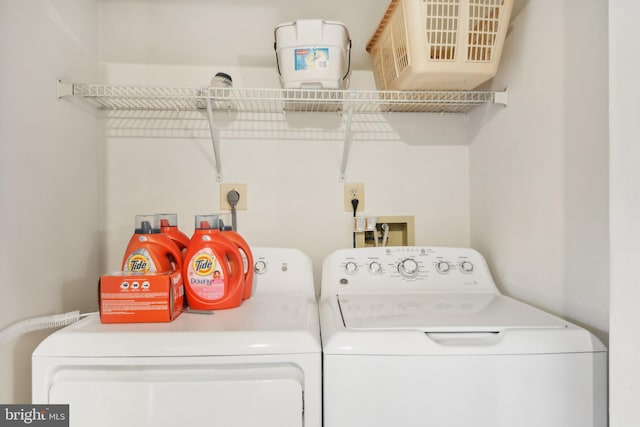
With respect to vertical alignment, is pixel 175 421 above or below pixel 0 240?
below

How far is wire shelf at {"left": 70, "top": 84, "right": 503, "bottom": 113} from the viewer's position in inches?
54.2

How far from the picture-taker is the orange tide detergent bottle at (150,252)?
112cm

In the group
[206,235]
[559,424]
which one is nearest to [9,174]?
[206,235]

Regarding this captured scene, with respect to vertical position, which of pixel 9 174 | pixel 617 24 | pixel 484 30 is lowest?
pixel 9 174

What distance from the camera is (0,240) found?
0.98m

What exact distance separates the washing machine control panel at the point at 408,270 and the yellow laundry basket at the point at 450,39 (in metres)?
0.67

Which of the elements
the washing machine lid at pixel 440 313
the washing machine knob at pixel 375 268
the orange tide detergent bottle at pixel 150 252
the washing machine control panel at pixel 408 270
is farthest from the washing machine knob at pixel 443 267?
the orange tide detergent bottle at pixel 150 252

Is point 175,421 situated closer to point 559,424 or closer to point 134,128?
point 559,424

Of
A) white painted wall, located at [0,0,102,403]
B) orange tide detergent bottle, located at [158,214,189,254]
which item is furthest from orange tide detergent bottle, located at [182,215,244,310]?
white painted wall, located at [0,0,102,403]

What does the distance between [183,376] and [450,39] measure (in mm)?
1367

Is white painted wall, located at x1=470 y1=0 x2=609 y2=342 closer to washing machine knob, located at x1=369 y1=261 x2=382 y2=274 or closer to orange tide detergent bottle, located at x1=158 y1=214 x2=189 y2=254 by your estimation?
washing machine knob, located at x1=369 y1=261 x2=382 y2=274

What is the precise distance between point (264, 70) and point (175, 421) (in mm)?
1434

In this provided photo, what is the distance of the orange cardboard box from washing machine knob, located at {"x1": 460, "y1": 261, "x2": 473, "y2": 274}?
1.08 meters

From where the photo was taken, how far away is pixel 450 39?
1.27 metres
